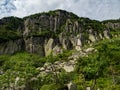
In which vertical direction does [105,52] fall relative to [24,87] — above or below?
above

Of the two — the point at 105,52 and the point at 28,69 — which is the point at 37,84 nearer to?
the point at 28,69

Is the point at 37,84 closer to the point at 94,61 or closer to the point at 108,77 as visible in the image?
the point at 108,77

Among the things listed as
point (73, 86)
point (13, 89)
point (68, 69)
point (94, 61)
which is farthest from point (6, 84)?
point (68, 69)

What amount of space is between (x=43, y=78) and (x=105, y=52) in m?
41.7

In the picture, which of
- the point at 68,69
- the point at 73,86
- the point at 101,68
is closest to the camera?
the point at 101,68

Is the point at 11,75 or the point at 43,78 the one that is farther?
the point at 43,78

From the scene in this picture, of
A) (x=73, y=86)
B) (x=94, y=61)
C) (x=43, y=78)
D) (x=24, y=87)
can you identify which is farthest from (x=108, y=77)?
(x=94, y=61)

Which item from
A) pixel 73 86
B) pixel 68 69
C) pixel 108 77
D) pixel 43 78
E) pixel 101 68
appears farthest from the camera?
pixel 68 69

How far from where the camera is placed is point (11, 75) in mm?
126688

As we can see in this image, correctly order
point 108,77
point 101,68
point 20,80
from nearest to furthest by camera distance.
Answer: point 101,68 < point 20,80 < point 108,77

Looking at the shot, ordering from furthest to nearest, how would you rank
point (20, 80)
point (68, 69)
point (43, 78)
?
point (68, 69) → point (43, 78) → point (20, 80)

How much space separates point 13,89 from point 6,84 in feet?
10.8

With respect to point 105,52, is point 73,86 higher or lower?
lower

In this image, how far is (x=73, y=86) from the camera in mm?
99125
